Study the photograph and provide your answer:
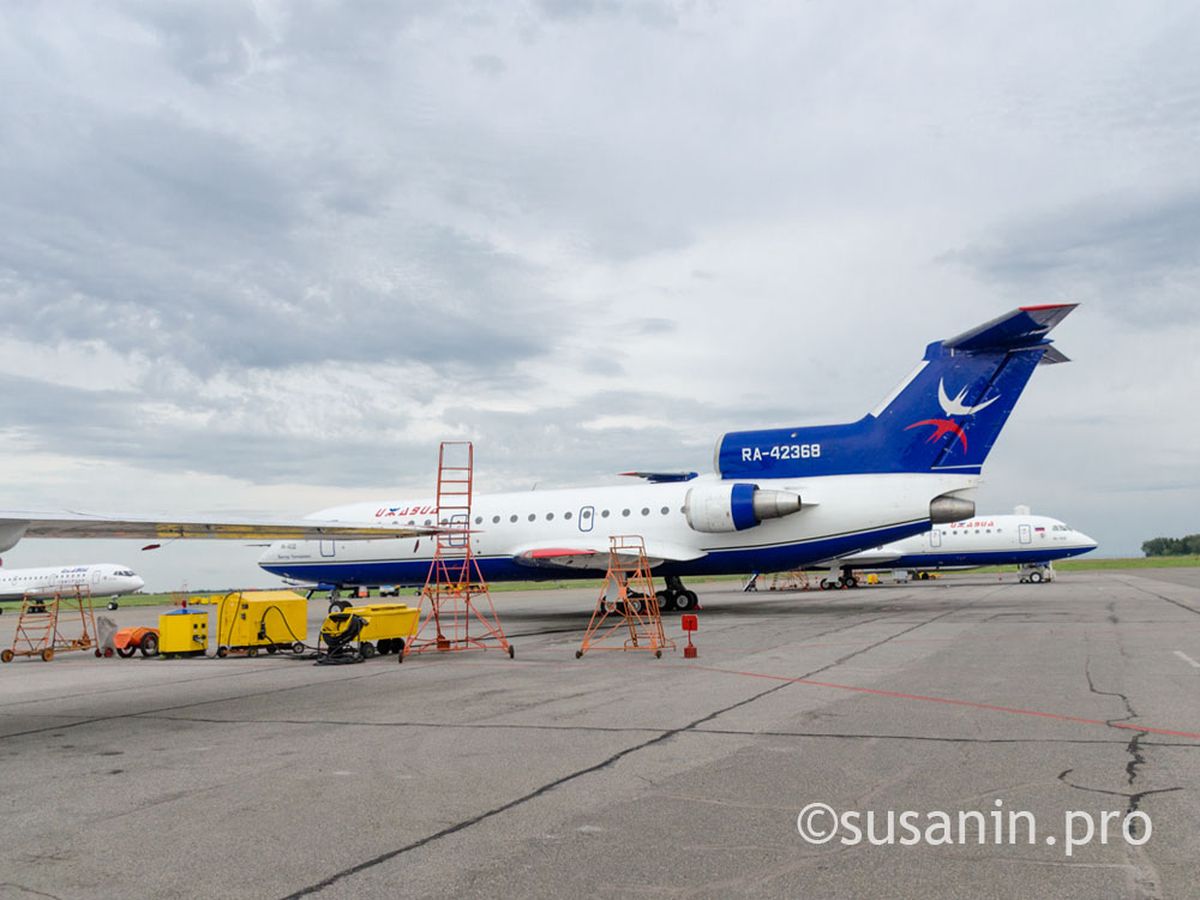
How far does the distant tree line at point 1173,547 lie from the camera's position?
510 feet

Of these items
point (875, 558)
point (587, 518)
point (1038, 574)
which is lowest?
point (1038, 574)

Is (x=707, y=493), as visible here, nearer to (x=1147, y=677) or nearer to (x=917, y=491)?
(x=917, y=491)

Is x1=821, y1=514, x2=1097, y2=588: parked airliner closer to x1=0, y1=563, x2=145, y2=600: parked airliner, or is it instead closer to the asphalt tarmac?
the asphalt tarmac

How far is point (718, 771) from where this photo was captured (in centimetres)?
661

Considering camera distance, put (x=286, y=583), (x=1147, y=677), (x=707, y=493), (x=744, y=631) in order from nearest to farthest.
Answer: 1. (x=1147, y=677)
2. (x=744, y=631)
3. (x=707, y=493)
4. (x=286, y=583)

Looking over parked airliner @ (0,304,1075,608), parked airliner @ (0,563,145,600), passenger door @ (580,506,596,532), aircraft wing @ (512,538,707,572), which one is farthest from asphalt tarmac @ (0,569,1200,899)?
parked airliner @ (0,563,145,600)

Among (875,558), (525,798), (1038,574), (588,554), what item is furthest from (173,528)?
(1038,574)

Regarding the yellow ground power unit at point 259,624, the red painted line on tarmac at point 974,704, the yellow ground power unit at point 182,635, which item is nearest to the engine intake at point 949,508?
the red painted line on tarmac at point 974,704

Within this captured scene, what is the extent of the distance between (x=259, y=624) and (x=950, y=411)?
17.5 metres

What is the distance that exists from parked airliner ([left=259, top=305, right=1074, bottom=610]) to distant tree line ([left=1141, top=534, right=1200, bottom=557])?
505 feet

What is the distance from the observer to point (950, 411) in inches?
943

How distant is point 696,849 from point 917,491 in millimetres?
20398

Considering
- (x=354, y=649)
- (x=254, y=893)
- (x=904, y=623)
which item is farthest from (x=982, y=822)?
(x=904, y=623)

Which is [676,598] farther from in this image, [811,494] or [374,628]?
[374,628]
